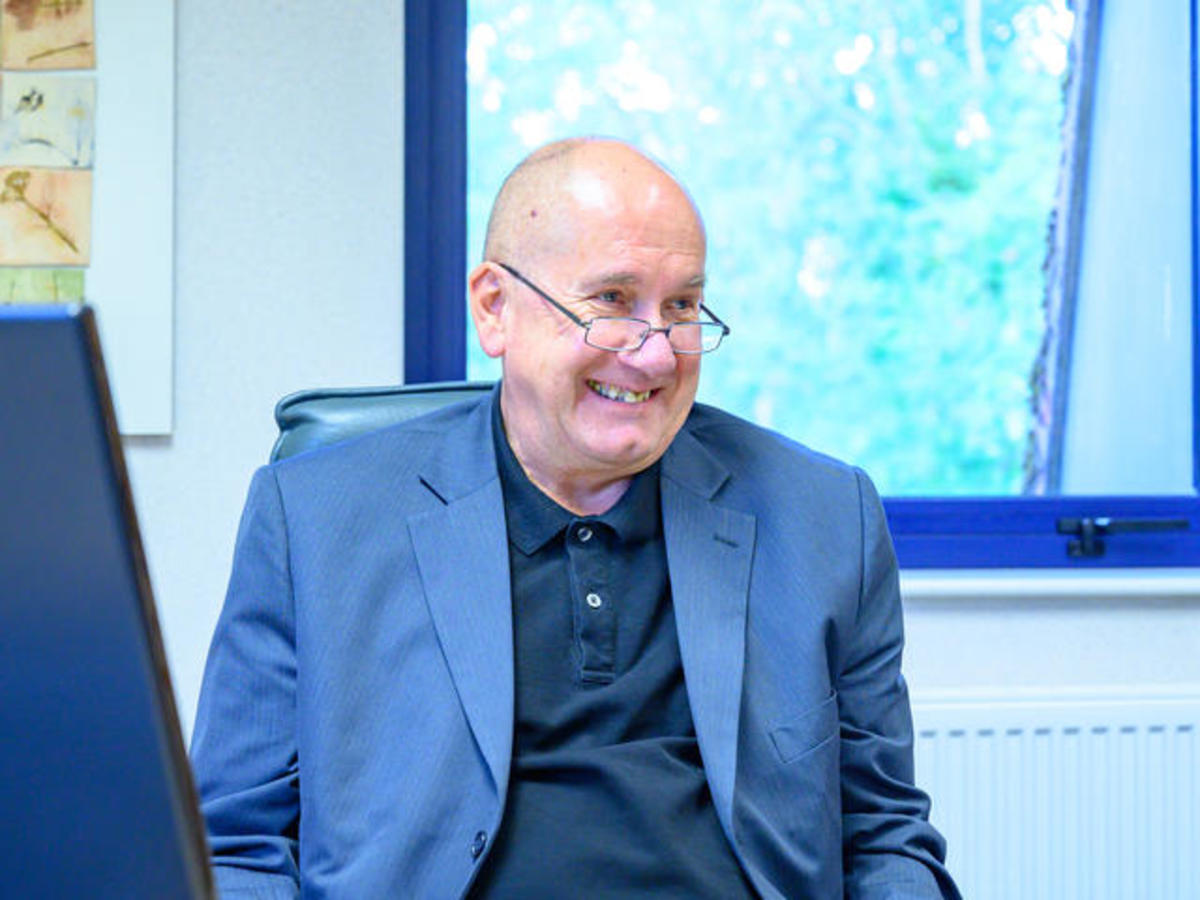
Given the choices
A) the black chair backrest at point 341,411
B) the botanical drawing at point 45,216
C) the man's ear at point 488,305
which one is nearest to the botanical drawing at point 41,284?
the botanical drawing at point 45,216

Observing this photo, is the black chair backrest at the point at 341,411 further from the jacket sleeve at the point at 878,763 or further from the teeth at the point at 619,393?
the jacket sleeve at the point at 878,763

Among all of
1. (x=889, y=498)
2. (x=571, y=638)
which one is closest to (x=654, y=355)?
(x=571, y=638)

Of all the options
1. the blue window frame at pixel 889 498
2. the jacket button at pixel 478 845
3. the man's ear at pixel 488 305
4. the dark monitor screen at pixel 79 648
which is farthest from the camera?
the blue window frame at pixel 889 498

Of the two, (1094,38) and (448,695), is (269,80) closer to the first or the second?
(448,695)

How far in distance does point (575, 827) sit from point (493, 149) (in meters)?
1.36

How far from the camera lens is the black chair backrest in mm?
1519

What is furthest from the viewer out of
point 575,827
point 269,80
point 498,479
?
point 269,80

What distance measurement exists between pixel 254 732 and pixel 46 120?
1217 mm

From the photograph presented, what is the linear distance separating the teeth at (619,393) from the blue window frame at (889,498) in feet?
2.95

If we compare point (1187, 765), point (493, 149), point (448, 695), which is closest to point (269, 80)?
point (493, 149)

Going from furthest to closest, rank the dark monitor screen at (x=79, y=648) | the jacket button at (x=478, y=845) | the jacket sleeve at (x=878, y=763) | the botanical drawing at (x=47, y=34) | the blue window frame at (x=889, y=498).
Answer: the blue window frame at (x=889, y=498) < the botanical drawing at (x=47, y=34) < the jacket sleeve at (x=878, y=763) < the jacket button at (x=478, y=845) < the dark monitor screen at (x=79, y=648)

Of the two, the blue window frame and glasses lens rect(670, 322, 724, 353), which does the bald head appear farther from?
the blue window frame

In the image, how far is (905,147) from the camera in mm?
2436

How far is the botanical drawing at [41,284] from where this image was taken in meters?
2.12
